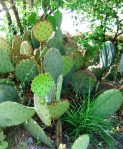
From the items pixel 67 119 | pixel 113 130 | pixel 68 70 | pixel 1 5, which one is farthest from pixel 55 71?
pixel 1 5

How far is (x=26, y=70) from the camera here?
3.52m

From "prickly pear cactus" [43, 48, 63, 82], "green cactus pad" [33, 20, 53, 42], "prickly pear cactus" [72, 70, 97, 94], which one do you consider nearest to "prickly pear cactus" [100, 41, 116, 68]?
"prickly pear cactus" [72, 70, 97, 94]

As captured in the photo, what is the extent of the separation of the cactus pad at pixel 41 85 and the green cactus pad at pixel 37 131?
12.7 inches

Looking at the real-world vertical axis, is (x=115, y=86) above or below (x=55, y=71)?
below

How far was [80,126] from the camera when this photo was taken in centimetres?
343

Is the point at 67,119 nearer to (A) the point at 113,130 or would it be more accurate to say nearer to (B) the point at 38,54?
(A) the point at 113,130

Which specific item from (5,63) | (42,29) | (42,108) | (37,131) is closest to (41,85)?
(42,108)

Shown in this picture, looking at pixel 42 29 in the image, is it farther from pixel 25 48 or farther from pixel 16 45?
pixel 16 45

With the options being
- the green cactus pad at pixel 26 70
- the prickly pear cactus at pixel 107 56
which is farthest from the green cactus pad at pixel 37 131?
the prickly pear cactus at pixel 107 56

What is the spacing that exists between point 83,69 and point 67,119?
699 millimetres

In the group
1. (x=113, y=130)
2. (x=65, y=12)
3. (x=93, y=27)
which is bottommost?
(x=113, y=130)

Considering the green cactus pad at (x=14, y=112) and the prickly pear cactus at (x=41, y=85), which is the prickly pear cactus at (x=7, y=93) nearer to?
the green cactus pad at (x=14, y=112)

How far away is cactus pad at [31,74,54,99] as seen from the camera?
2953 mm

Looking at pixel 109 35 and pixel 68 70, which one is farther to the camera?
pixel 109 35
